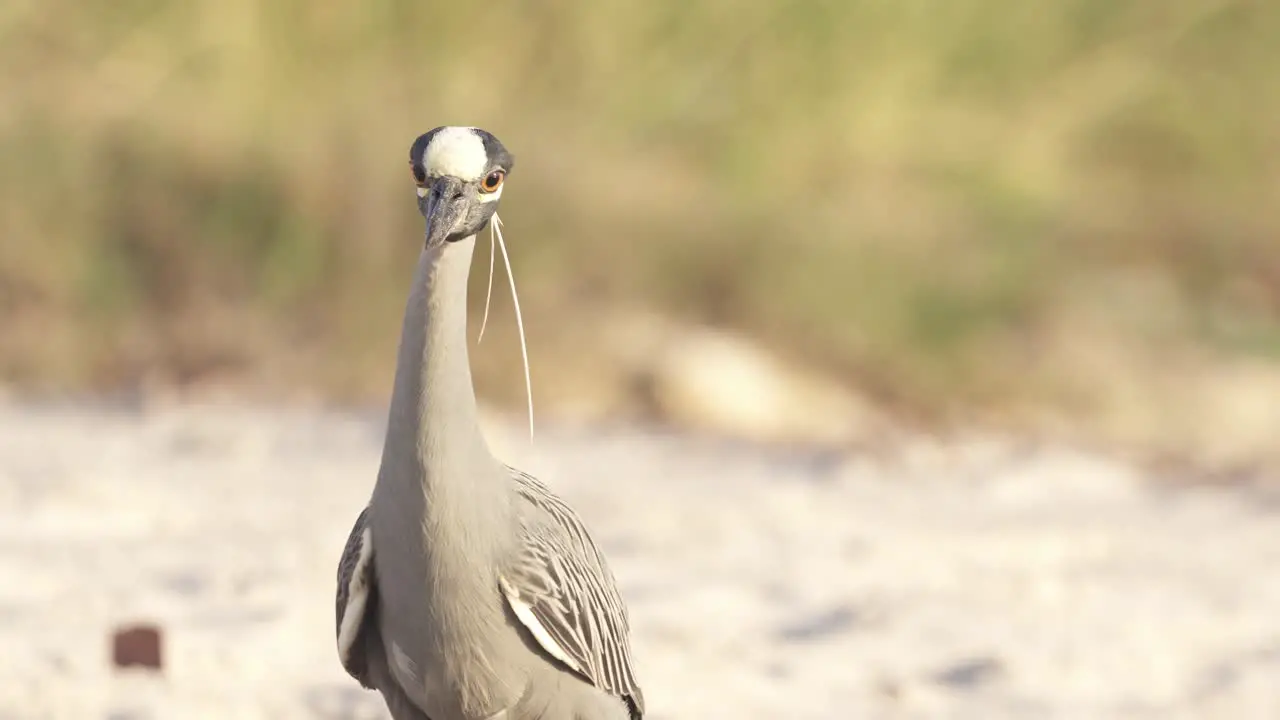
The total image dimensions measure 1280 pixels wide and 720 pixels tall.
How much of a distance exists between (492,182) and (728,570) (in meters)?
2.06

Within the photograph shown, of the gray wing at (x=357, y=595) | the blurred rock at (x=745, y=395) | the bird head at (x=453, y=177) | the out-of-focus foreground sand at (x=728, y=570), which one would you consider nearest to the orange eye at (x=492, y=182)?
the bird head at (x=453, y=177)

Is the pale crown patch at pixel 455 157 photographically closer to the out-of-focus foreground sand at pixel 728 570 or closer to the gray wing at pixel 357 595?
the gray wing at pixel 357 595

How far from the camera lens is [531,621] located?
2.21 metres

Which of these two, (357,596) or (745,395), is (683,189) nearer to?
(745,395)

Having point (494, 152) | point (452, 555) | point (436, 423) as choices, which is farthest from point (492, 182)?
point (452, 555)

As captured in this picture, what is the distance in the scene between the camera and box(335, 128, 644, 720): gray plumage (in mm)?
2100

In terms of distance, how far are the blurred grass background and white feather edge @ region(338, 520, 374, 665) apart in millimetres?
3069

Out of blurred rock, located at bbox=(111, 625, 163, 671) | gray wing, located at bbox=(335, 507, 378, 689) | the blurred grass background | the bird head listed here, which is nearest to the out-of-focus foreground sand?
blurred rock, located at bbox=(111, 625, 163, 671)

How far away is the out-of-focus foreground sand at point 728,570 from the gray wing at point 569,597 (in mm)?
702

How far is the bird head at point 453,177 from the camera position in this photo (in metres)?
2.04

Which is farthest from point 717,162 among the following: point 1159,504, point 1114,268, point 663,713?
point 663,713

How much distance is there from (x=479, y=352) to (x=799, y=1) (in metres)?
1.76

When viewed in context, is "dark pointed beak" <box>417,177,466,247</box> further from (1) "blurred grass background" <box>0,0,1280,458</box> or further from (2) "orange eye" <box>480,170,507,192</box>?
(1) "blurred grass background" <box>0,0,1280,458</box>

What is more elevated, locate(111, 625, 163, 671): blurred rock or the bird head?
the bird head
